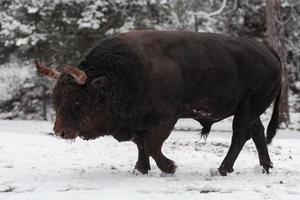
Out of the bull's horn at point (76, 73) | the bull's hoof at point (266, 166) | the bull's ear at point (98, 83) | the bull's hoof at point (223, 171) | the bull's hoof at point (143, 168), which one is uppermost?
the bull's horn at point (76, 73)

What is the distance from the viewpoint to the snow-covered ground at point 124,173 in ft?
21.1

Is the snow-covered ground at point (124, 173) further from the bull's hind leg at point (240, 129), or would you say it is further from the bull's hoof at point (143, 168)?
the bull's hind leg at point (240, 129)

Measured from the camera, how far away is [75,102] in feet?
24.3

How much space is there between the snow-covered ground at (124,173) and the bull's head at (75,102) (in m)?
0.68

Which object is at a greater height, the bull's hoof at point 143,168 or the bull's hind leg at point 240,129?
the bull's hind leg at point 240,129

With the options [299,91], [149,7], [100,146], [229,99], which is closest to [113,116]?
[229,99]

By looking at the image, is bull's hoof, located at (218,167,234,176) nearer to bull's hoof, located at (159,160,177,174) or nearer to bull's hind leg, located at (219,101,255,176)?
bull's hind leg, located at (219,101,255,176)

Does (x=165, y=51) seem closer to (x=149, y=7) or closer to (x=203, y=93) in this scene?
(x=203, y=93)

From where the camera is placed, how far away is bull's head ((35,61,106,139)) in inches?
290

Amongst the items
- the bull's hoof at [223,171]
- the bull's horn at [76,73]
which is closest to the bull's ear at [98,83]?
the bull's horn at [76,73]

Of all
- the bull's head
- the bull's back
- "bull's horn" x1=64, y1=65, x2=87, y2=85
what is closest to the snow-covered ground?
the bull's head

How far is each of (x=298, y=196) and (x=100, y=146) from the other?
19.3 feet

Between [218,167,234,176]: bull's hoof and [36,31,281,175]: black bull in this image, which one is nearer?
[36,31,281,175]: black bull

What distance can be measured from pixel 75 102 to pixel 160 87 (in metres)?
1.14
